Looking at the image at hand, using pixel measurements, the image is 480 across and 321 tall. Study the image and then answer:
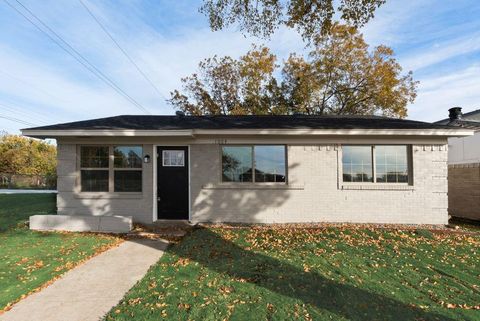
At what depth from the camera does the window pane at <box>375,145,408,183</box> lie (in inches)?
377

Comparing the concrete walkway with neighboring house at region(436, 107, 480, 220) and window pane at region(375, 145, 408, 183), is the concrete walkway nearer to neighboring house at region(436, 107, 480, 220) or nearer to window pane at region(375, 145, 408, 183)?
window pane at region(375, 145, 408, 183)

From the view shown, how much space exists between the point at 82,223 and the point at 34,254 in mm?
2369

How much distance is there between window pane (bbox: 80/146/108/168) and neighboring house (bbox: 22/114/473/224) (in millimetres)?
33

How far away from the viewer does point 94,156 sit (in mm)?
9656

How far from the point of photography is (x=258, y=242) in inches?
290

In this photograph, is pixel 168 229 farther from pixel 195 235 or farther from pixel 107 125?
pixel 107 125

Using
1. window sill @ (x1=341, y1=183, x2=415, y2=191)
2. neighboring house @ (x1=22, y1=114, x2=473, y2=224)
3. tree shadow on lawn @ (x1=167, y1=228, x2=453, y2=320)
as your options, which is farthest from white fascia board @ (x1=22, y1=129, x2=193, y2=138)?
window sill @ (x1=341, y1=183, x2=415, y2=191)

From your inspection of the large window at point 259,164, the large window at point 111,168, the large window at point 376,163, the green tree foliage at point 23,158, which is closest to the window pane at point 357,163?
the large window at point 376,163

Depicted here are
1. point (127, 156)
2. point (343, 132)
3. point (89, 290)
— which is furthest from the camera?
point (127, 156)

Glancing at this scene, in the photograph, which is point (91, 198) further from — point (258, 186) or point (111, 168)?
point (258, 186)

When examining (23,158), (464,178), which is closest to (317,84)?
(464,178)

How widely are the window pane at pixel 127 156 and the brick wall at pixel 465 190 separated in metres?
12.0

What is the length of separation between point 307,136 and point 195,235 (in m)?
4.70

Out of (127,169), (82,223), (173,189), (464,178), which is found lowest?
(82,223)
